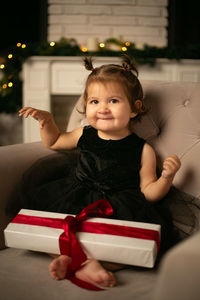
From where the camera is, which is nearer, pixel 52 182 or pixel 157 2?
pixel 52 182

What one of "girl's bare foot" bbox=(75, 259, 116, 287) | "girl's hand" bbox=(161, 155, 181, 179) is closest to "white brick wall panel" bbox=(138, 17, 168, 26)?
"girl's hand" bbox=(161, 155, 181, 179)

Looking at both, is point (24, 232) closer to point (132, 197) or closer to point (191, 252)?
point (132, 197)

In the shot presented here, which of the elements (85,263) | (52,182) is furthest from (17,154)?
(85,263)

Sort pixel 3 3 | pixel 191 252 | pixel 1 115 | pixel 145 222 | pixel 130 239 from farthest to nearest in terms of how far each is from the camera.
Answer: pixel 1 115
pixel 3 3
pixel 145 222
pixel 130 239
pixel 191 252

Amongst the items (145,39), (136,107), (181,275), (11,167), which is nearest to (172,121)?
(136,107)

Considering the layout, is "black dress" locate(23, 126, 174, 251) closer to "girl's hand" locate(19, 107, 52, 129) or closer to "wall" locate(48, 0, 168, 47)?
"girl's hand" locate(19, 107, 52, 129)

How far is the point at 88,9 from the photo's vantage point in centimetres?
333

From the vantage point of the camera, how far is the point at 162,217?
1028 millimetres

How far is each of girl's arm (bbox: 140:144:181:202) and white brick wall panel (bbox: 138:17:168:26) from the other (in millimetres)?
2494

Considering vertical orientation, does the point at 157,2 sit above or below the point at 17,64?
above

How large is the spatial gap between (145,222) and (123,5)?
9.39 feet

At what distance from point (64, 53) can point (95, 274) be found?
8.03 ft

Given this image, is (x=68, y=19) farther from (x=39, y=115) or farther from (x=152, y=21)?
(x=39, y=115)

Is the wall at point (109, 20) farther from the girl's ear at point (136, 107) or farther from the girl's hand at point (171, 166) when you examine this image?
the girl's hand at point (171, 166)
